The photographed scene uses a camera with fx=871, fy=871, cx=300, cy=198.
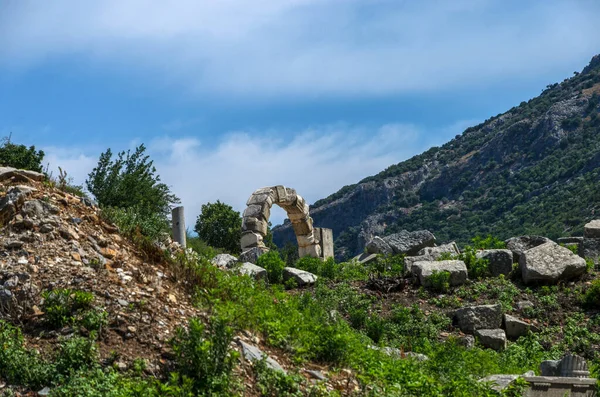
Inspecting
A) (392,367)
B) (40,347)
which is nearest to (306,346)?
(392,367)

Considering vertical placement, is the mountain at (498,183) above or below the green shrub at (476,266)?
above

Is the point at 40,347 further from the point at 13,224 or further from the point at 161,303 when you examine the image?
the point at 13,224

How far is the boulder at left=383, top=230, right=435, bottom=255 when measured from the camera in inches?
776

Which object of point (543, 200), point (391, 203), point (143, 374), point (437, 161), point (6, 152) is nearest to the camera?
point (143, 374)

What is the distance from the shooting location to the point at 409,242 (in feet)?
65.4

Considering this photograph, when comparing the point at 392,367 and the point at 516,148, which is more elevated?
the point at 516,148

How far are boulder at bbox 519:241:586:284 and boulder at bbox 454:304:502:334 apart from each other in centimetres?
200

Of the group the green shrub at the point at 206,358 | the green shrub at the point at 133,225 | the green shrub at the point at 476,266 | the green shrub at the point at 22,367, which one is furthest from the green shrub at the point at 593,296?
the green shrub at the point at 22,367

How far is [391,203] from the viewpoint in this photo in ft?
259

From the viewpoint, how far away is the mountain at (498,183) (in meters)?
58.1

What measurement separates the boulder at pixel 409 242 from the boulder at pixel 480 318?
15.6ft

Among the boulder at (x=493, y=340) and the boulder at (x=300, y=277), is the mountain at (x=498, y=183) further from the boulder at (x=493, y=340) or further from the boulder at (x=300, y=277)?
the boulder at (x=493, y=340)

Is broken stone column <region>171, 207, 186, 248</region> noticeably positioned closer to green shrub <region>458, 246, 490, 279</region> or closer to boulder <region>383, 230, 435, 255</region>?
boulder <region>383, 230, 435, 255</region>

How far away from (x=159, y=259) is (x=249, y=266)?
6177mm
